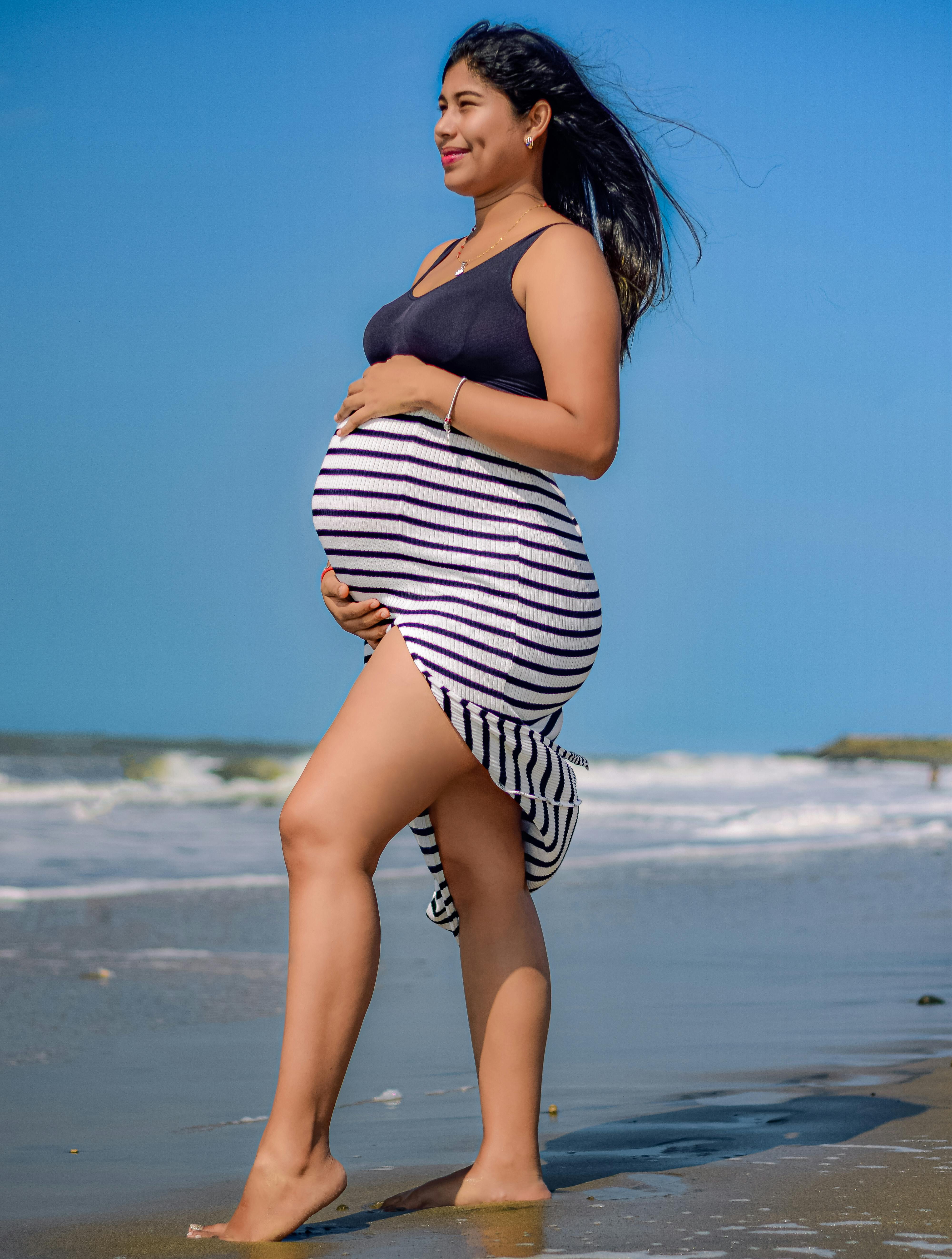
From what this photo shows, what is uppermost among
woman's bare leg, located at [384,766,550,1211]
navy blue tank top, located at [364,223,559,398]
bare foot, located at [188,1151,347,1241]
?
navy blue tank top, located at [364,223,559,398]

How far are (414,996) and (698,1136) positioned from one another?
202 cm

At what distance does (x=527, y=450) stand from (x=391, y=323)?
36 cm

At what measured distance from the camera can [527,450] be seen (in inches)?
73.9

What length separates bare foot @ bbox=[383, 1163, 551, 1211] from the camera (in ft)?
6.35

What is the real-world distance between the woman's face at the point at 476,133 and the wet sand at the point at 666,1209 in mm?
1540

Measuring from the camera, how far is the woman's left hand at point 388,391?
1.93 metres

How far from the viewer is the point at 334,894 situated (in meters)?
1.80

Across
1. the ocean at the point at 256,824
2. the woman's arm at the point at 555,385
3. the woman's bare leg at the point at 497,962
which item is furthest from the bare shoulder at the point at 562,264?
the ocean at the point at 256,824

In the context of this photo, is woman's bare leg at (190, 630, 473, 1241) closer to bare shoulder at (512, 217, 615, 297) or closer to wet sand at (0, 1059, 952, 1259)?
wet sand at (0, 1059, 952, 1259)

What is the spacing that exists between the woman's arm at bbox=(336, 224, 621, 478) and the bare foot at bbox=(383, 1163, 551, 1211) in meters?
1.02

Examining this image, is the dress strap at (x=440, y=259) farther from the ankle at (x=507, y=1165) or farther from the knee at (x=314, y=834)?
the ankle at (x=507, y=1165)

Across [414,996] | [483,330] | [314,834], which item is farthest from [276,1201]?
[414,996]

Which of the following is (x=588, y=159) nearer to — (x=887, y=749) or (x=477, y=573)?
(x=477, y=573)

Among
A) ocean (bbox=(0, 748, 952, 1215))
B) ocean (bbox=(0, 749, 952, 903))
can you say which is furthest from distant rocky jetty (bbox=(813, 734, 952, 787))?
ocean (bbox=(0, 748, 952, 1215))
